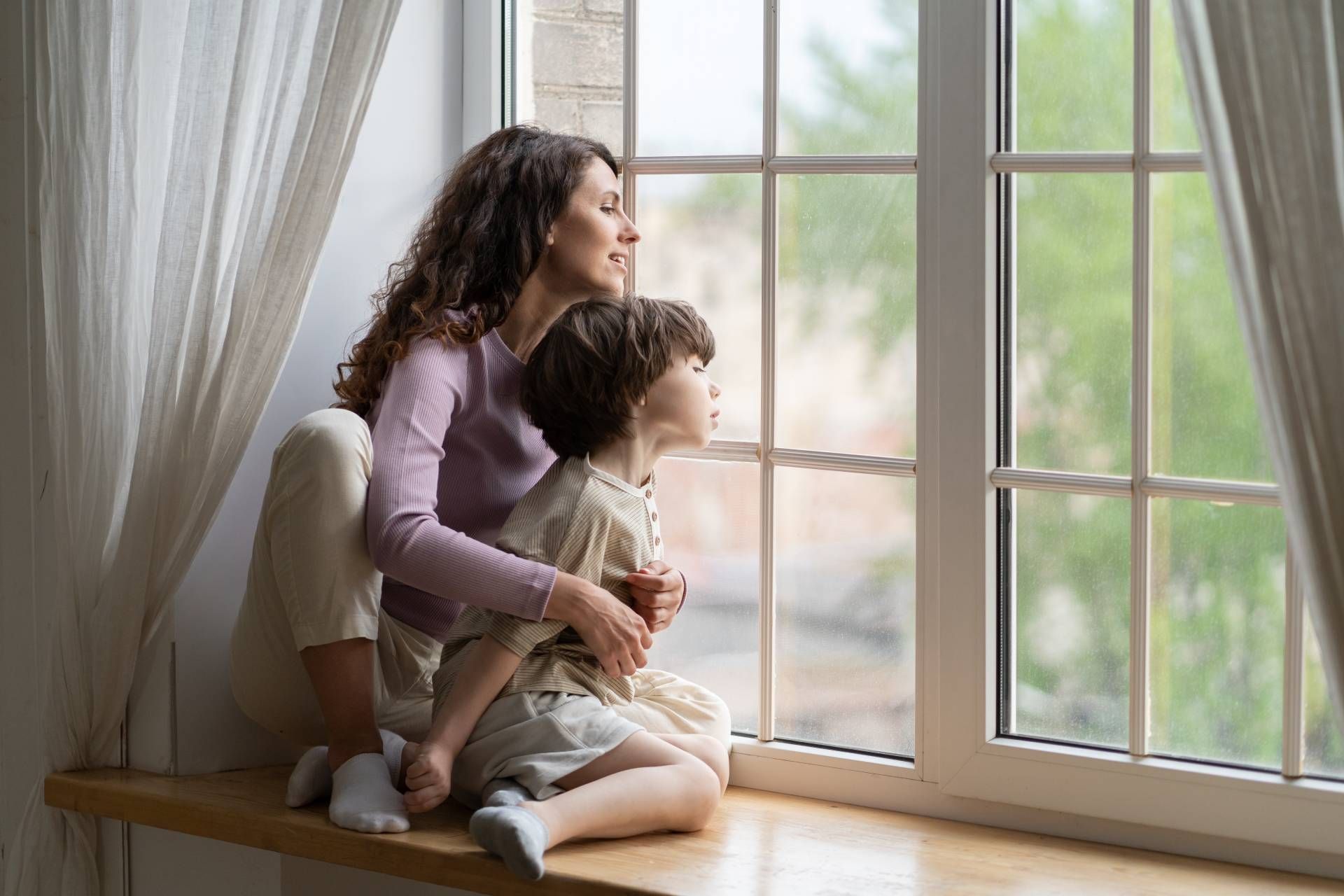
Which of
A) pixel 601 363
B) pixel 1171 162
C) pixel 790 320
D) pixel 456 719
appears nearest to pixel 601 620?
pixel 456 719

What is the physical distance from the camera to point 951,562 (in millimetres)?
1624

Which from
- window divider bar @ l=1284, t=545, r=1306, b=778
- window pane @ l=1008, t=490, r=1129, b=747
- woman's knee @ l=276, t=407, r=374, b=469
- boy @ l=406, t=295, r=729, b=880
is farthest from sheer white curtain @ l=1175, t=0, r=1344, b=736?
woman's knee @ l=276, t=407, r=374, b=469

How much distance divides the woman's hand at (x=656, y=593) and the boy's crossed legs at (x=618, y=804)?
0.14 metres

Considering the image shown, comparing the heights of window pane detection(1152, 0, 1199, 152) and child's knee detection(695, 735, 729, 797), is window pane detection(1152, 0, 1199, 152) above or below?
above

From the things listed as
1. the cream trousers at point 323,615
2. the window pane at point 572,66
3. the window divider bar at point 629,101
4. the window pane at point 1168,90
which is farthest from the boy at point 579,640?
the window pane at point 1168,90

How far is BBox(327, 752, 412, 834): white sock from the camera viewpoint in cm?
146

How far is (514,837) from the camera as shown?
1326 mm

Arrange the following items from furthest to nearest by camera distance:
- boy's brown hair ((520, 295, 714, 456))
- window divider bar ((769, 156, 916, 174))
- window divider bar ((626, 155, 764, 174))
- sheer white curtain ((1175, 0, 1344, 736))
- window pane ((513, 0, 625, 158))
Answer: window pane ((513, 0, 625, 158)) < window divider bar ((626, 155, 764, 174)) < window divider bar ((769, 156, 916, 174)) < boy's brown hair ((520, 295, 714, 456)) < sheer white curtain ((1175, 0, 1344, 736))

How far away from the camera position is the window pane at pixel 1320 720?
1438 millimetres

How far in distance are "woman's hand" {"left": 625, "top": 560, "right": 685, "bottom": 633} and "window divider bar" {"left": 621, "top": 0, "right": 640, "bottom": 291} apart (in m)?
0.48

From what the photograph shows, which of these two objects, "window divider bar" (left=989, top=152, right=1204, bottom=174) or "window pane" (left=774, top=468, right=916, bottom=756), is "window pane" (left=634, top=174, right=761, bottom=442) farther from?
"window divider bar" (left=989, top=152, right=1204, bottom=174)

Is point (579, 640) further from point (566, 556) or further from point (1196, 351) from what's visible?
point (1196, 351)

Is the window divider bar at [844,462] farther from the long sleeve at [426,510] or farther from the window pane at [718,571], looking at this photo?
the long sleeve at [426,510]

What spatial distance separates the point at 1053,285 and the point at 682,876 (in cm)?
82
